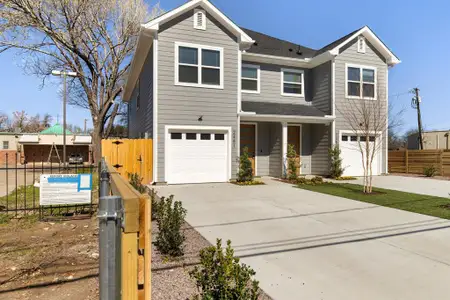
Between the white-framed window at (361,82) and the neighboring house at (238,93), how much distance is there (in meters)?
0.05

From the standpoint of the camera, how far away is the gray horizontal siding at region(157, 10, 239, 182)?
35.4ft

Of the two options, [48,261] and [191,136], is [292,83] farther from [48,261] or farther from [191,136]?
[48,261]

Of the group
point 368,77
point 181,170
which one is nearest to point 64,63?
point 181,170

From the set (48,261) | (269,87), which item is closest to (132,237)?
(48,261)

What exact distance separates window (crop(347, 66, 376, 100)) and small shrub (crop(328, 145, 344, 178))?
2.98 m

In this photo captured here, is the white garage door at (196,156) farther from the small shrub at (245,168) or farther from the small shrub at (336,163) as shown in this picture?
the small shrub at (336,163)

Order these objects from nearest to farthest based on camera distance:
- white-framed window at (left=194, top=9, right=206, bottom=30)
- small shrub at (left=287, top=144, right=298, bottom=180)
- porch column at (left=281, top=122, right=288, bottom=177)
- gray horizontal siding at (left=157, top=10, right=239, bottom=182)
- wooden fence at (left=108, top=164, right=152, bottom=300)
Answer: wooden fence at (left=108, top=164, right=152, bottom=300), gray horizontal siding at (left=157, top=10, right=239, bottom=182), white-framed window at (left=194, top=9, right=206, bottom=30), small shrub at (left=287, top=144, right=298, bottom=180), porch column at (left=281, top=122, right=288, bottom=177)

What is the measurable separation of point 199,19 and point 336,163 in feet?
28.9

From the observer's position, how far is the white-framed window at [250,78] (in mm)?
13680

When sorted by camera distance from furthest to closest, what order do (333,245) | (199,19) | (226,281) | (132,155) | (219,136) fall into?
(219,136) → (199,19) → (132,155) → (333,245) → (226,281)

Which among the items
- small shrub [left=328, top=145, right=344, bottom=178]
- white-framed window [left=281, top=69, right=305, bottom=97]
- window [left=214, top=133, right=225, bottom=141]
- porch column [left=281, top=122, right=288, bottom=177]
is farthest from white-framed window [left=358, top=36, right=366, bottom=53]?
window [left=214, top=133, right=225, bottom=141]

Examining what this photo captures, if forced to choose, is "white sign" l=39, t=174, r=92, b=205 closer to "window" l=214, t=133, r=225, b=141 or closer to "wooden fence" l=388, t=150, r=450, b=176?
"window" l=214, t=133, r=225, b=141

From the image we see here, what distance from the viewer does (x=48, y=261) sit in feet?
12.6

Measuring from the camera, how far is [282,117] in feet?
41.5
